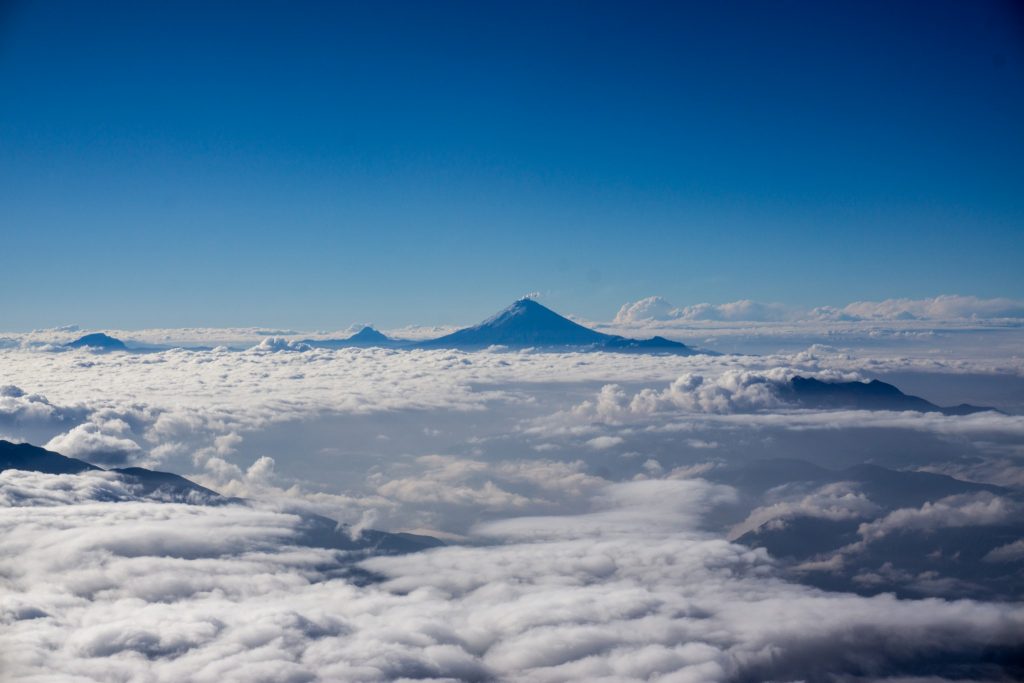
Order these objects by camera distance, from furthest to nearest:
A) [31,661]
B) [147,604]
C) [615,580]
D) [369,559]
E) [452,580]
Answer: [369,559]
[452,580]
[615,580]
[147,604]
[31,661]

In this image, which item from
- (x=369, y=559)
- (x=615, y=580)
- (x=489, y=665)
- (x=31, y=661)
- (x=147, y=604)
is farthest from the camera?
(x=369, y=559)

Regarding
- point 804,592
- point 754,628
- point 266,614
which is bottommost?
point 804,592

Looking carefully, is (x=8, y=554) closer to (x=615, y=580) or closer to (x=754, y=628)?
(x=615, y=580)

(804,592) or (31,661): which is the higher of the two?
(31,661)

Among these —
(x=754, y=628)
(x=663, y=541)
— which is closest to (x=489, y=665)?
(x=754, y=628)

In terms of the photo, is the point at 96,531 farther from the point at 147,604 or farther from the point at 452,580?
the point at 452,580

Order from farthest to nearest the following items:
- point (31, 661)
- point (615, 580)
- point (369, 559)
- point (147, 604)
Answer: point (369, 559) < point (615, 580) < point (147, 604) < point (31, 661)

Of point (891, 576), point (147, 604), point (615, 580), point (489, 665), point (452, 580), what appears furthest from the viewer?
point (891, 576)

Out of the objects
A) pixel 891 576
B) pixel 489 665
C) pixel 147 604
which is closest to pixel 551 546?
pixel 489 665

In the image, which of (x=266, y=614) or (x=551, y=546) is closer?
(x=266, y=614)
